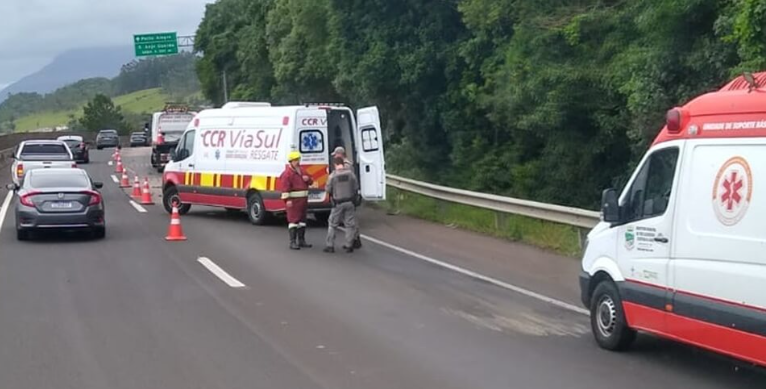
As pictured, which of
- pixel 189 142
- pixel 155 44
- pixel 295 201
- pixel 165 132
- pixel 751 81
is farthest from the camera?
pixel 155 44

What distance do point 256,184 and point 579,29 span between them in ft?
24.9

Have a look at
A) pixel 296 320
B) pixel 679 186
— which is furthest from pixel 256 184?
pixel 679 186

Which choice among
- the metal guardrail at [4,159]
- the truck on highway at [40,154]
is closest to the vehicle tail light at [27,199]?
the truck on highway at [40,154]

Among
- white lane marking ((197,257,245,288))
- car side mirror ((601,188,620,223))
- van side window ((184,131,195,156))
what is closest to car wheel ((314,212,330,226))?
van side window ((184,131,195,156))

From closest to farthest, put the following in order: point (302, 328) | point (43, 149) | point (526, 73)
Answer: point (302, 328) → point (526, 73) → point (43, 149)

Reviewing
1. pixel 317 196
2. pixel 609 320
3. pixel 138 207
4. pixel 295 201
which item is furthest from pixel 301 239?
pixel 138 207

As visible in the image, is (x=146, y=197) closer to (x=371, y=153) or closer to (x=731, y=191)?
(x=371, y=153)

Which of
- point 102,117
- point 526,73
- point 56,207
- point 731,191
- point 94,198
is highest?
point 526,73

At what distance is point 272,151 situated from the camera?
854 inches

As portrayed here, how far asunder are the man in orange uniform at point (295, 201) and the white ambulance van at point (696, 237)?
8525 mm

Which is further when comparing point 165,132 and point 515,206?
point 165,132

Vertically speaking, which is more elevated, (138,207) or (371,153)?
(371,153)

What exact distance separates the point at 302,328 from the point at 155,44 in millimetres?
59288

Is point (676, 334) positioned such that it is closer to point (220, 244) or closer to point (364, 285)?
point (364, 285)
